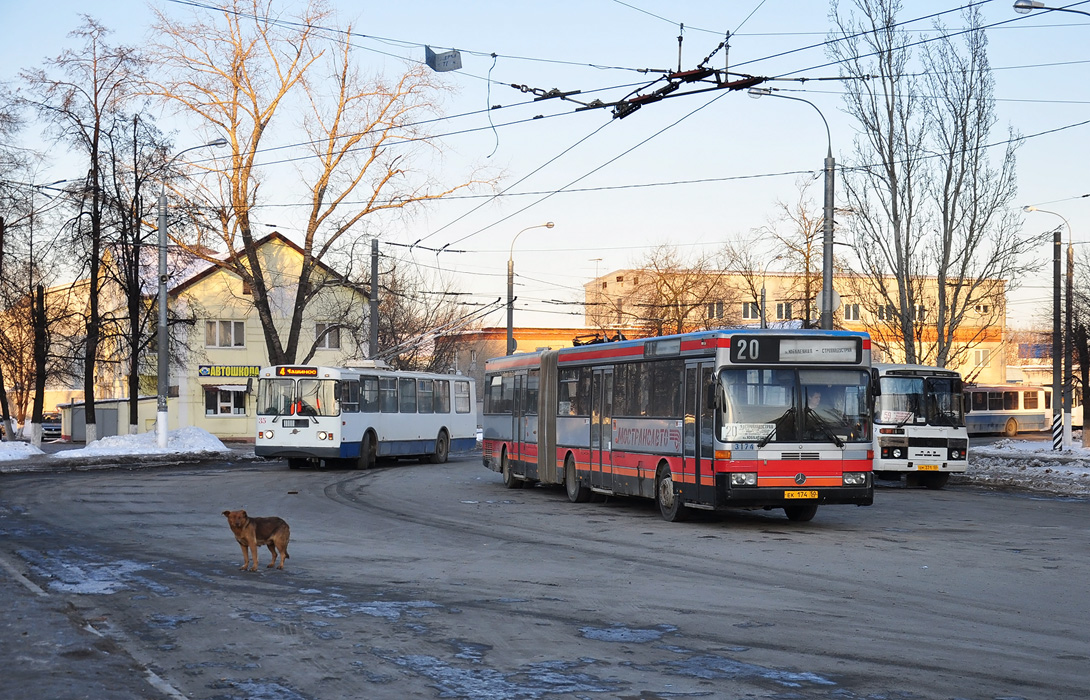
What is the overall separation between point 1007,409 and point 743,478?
5129 centimetres

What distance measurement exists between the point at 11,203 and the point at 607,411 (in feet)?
85.0

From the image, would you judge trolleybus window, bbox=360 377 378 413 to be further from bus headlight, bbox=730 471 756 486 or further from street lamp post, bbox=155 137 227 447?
bus headlight, bbox=730 471 756 486

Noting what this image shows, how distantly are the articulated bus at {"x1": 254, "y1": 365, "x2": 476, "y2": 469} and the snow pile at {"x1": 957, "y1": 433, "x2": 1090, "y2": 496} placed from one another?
15.1 metres

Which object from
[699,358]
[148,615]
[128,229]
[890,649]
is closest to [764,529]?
[699,358]

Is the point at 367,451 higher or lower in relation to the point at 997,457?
higher

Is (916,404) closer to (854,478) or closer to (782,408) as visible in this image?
(854,478)

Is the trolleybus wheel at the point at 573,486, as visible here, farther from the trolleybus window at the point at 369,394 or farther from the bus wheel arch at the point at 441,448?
the bus wheel arch at the point at 441,448

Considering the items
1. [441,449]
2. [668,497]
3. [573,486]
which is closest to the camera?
[668,497]

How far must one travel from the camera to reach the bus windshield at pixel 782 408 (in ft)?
52.4

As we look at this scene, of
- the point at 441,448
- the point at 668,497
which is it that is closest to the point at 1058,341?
the point at 441,448

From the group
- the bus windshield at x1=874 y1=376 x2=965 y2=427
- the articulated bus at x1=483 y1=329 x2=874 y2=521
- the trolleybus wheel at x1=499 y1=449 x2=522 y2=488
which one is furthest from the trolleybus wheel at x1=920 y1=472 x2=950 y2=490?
the articulated bus at x1=483 y1=329 x2=874 y2=521

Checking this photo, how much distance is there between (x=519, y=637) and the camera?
27.5 ft

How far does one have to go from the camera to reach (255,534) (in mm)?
11562

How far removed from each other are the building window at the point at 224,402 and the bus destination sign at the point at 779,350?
4736 centimetres
